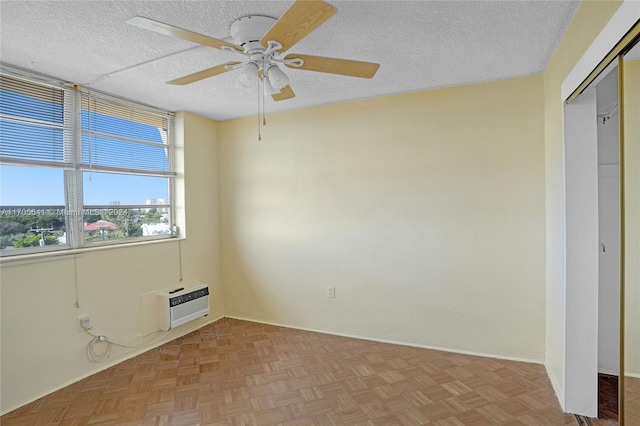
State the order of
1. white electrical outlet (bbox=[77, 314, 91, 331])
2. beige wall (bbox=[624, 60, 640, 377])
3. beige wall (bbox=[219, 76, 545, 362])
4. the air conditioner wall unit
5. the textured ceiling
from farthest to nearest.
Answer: the air conditioner wall unit < beige wall (bbox=[219, 76, 545, 362]) < white electrical outlet (bbox=[77, 314, 91, 331]) < the textured ceiling < beige wall (bbox=[624, 60, 640, 377])

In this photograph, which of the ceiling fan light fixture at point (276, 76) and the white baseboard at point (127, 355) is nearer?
the ceiling fan light fixture at point (276, 76)

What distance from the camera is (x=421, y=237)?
323 cm

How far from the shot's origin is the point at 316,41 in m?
2.19

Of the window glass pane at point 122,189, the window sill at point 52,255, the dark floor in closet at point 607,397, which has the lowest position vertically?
the dark floor in closet at point 607,397

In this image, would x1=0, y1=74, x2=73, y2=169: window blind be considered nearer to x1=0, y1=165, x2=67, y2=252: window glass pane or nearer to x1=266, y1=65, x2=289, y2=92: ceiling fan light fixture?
x1=0, y1=165, x2=67, y2=252: window glass pane

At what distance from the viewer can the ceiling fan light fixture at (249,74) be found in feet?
6.50

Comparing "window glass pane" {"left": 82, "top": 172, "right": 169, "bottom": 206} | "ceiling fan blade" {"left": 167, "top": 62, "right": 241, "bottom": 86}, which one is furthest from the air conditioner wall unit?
"ceiling fan blade" {"left": 167, "top": 62, "right": 241, "bottom": 86}

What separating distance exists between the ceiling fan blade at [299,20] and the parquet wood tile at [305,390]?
225cm

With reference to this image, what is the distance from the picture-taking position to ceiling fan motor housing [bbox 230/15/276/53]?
1.88 m

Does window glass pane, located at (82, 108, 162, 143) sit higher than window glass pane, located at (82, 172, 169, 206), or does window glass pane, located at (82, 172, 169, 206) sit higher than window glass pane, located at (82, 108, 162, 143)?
Answer: window glass pane, located at (82, 108, 162, 143)

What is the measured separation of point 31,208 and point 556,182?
3.91 m

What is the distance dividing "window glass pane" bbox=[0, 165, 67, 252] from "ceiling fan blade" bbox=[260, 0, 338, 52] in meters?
2.21

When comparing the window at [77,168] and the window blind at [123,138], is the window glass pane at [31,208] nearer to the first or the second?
the window at [77,168]

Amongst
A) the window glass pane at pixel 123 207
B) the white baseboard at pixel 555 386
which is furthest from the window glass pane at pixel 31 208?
the white baseboard at pixel 555 386
